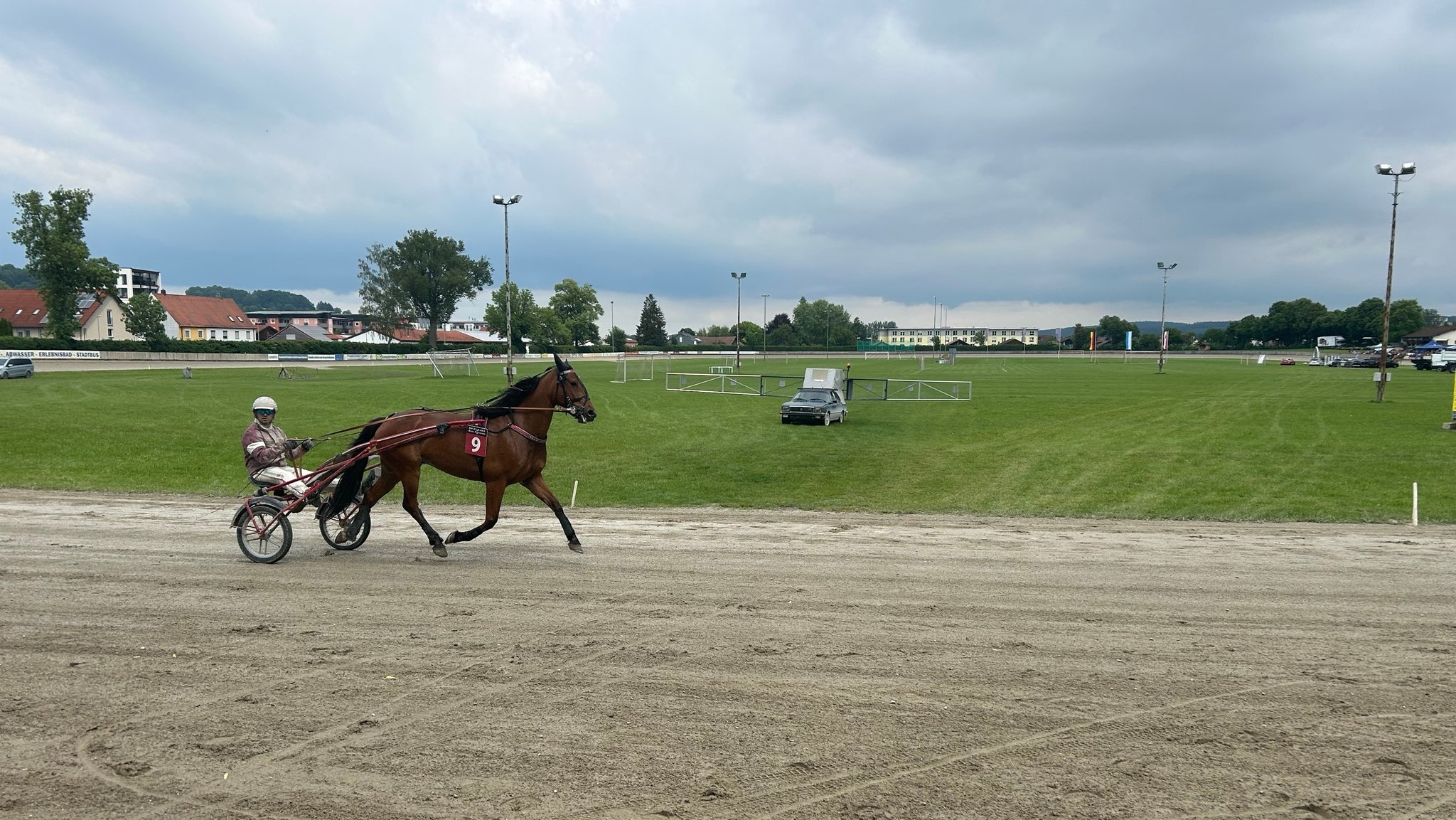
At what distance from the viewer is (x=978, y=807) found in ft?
13.9

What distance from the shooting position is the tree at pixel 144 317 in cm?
8081

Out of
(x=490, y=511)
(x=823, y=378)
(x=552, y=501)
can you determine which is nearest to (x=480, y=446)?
(x=490, y=511)

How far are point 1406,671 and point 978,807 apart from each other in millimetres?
3903

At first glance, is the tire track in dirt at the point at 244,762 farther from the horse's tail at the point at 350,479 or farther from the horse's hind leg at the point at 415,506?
the horse's tail at the point at 350,479

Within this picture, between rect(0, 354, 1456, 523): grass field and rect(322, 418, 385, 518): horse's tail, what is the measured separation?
4559 millimetres

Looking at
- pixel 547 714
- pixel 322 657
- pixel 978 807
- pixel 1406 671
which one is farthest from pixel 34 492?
pixel 1406 671

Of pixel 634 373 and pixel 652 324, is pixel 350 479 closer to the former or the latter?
pixel 634 373

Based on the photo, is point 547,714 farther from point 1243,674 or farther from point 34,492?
point 34,492

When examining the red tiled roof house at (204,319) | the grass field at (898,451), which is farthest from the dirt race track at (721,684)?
the red tiled roof house at (204,319)

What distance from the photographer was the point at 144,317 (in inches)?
3189

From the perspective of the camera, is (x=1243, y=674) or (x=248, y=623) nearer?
(x=1243, y=674)

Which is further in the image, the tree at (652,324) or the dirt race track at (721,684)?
the tree at (652,324)

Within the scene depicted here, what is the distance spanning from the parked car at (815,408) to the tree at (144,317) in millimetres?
76314

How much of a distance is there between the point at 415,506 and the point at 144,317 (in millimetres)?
89364
